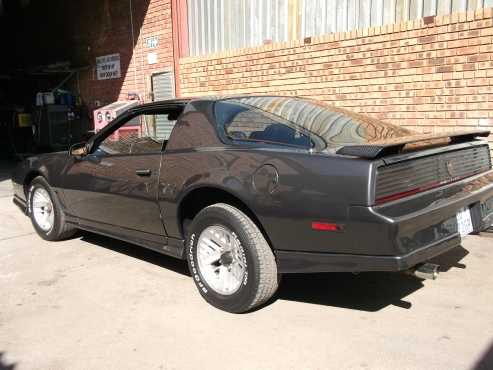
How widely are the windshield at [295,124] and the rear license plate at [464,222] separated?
2.28 ft

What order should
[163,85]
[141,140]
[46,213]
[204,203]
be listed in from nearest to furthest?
[204,203] < [141,140] < [46,213] < [163,85]

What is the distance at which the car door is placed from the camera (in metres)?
3.98

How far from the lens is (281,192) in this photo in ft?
10.1

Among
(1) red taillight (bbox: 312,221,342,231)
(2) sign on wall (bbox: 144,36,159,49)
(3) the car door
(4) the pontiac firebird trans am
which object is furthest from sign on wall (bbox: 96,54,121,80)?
(1) red taillight (bbox: 312,221,342,231)

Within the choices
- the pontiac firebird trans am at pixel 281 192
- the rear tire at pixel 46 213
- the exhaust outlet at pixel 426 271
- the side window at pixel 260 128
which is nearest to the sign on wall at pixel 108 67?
the rear tire at pixel 46 213

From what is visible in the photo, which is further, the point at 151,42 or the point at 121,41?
the point at 121,41

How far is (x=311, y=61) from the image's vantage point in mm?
7230

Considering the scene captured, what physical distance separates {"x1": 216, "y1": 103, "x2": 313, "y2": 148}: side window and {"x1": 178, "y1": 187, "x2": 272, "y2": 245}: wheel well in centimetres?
41

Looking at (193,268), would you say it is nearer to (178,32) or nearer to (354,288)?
(354,288)

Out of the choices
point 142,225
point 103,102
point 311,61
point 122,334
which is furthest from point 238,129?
point 103,102

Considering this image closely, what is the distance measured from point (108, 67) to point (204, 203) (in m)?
8.43

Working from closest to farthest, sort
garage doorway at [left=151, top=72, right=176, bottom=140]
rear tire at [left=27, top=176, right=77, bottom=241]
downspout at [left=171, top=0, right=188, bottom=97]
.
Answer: rear tire at [left=27, top=176, right=77, bottom=241] → downspout at [left=171, top=0, right=188, bottom=97] → garage doorway at [left=151, top=72, right=176, bottom=140]

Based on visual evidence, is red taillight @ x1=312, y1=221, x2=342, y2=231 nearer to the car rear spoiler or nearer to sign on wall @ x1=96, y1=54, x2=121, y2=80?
the car rear spoiler

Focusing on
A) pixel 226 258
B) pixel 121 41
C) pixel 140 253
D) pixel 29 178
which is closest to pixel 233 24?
pixel 121 41
